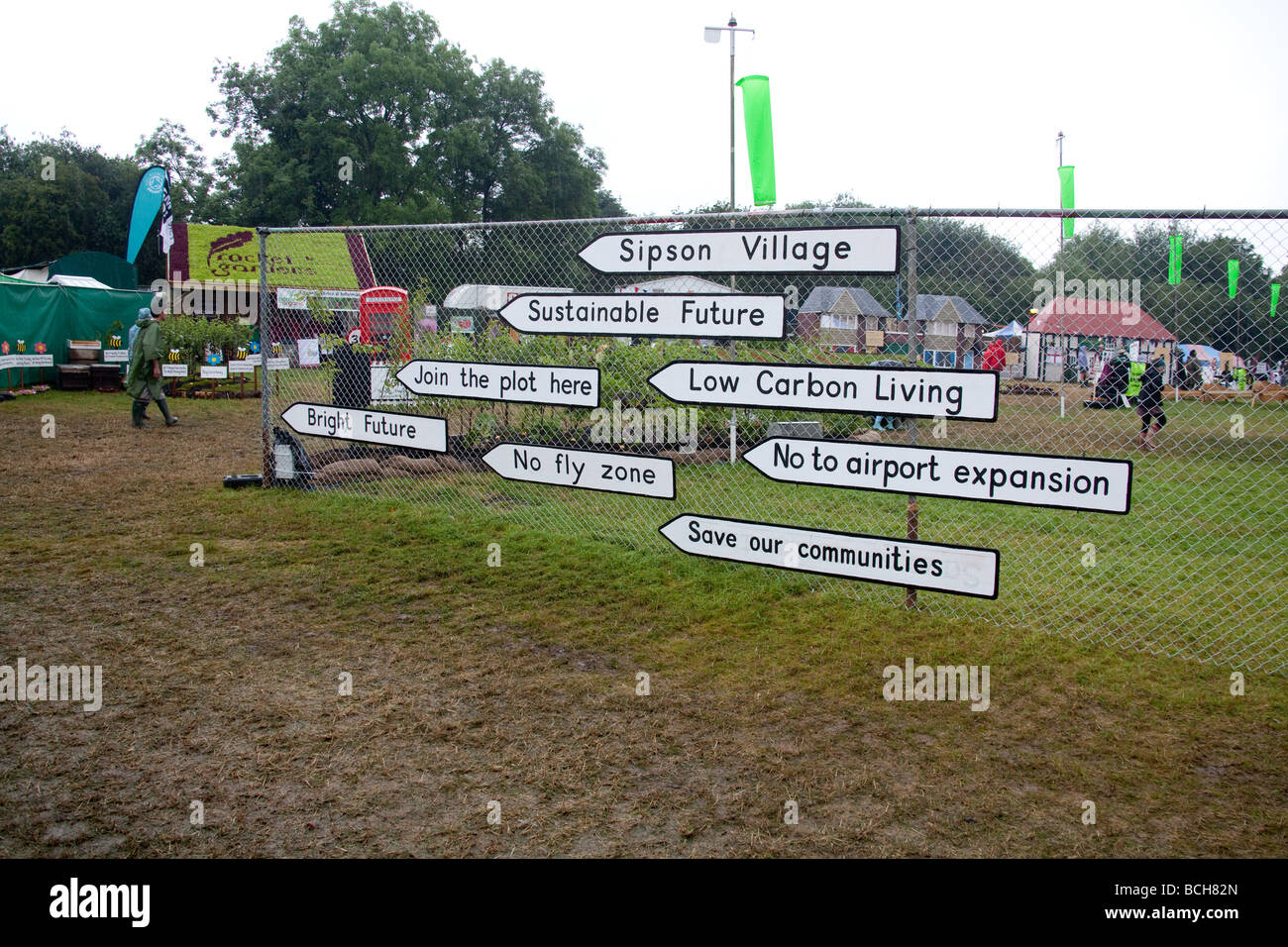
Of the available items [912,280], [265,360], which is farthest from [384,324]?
[912,280]

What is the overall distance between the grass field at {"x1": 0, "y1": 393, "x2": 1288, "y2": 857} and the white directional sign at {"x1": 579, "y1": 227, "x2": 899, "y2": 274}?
230cm

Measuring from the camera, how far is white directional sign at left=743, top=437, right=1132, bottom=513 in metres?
4.74

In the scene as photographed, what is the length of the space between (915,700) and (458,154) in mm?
49058

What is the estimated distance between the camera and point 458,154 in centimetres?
4856

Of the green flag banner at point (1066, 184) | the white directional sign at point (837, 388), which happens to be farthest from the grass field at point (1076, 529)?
the green flag banner at point (1066, 184)

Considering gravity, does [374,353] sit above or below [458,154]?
below

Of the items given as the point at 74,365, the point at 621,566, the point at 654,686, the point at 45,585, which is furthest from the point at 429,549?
the point at 74,365

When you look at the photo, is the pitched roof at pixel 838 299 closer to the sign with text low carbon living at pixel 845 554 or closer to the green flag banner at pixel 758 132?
the sign with text low carbon living at pixel 845 554

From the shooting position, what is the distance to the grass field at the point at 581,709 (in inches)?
136

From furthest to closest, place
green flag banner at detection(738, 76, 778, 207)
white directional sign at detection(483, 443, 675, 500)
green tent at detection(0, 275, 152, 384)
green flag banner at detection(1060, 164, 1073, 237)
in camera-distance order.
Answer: green flag banner at detection(1060, 164, 1073, 237) → green tent at detection(0, 275, 152, 384) → green flag banner at detection(738, 76, 778, 207) → white directional sign at detection(483, 443, 675, 500)

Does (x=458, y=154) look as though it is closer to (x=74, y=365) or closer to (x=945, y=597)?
(x=74, y=365)

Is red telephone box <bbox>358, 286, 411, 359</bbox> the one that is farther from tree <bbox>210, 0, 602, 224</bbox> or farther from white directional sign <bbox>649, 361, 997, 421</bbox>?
tree <bbox>210, 0, 602, 224</bbox>

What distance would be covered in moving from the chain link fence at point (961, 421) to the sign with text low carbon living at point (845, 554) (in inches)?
16.4

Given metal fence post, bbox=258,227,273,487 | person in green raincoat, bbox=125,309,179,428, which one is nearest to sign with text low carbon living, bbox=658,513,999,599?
metal fence post, bbox=258,227,273,487
